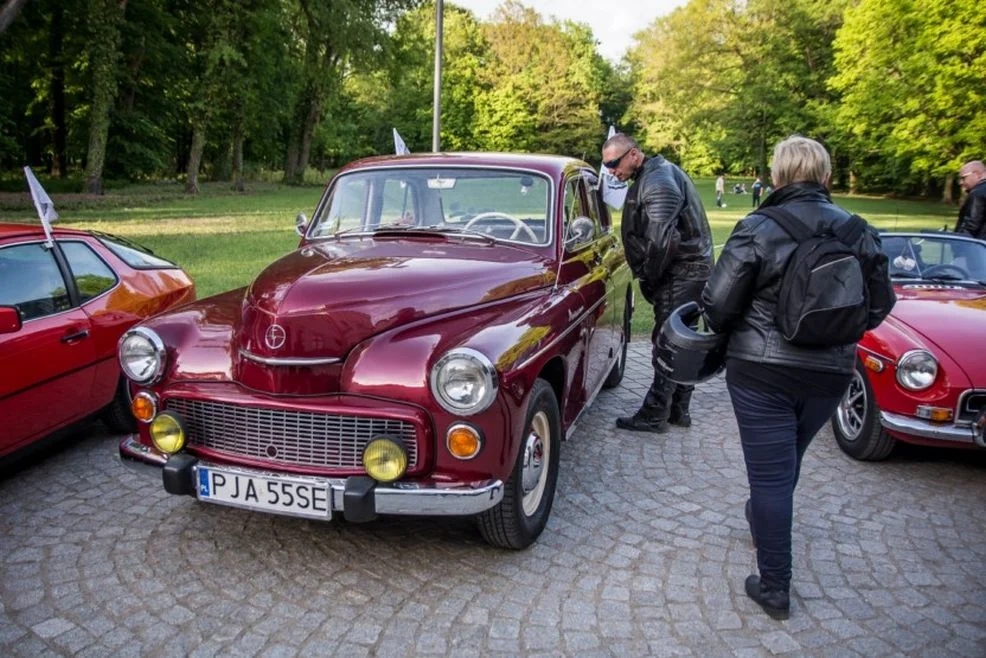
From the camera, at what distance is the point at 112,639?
119 inches

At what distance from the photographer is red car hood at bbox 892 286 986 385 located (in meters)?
4.54

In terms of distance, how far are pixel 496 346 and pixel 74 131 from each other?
132ft

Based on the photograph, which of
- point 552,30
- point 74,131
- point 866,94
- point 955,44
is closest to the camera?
point 955,44

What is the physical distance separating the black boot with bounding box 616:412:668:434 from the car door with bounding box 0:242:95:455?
3810mm

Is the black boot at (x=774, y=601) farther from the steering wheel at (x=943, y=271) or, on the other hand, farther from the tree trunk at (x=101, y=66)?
the tree trunk at (x=101, y=66)

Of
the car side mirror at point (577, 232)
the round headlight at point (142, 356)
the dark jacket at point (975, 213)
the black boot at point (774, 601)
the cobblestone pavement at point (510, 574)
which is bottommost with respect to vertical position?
the cobblestone pavement at point (510, 574)

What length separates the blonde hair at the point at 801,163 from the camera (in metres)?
3.11

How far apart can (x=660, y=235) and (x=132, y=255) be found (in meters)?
4.07

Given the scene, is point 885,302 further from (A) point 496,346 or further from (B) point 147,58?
(B) point 147,58

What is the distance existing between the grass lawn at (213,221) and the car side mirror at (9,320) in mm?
5957

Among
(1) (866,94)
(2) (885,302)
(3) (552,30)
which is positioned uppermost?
(3) (552,30)

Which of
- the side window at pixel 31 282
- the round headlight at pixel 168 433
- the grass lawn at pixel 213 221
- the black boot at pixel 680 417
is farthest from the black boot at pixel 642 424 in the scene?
the side window at pixel 31 282

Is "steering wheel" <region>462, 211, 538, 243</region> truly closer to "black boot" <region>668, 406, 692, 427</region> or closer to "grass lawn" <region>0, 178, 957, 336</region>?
"black boot" <region>668, 406, 692, 427</region>

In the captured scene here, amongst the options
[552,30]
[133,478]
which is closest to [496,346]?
[133,478]
